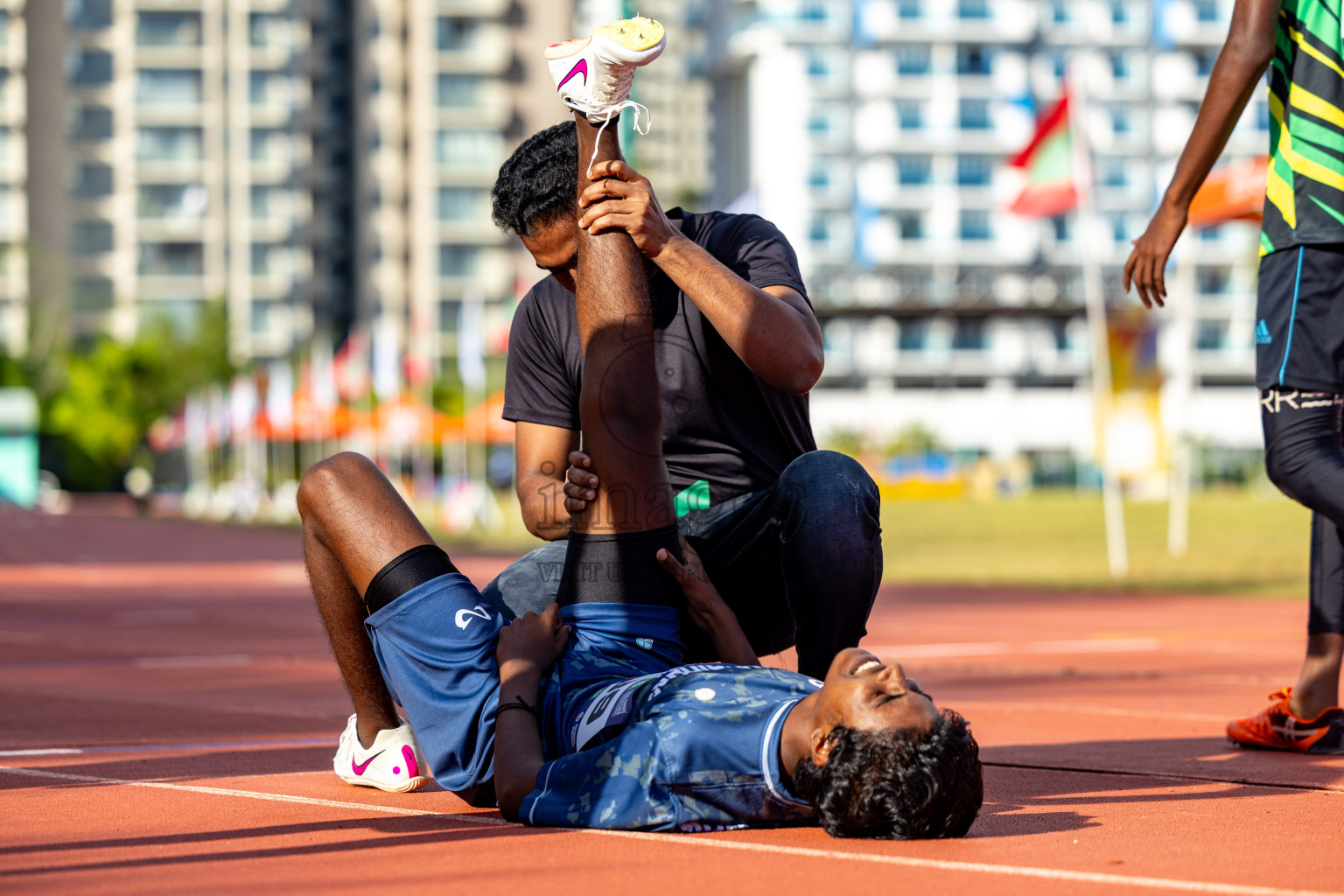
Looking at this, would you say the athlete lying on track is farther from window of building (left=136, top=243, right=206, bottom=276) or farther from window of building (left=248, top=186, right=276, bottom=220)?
window of building (left=248, top=186, right=276, bottom=220)

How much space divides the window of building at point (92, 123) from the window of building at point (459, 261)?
18.8 meters

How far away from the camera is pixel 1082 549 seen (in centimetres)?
2170

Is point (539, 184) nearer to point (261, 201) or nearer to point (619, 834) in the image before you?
point (619, 834)

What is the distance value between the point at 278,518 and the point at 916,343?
177 ft

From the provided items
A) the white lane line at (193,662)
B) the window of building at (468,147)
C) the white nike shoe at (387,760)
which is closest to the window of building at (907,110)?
the window of building at (468,147)

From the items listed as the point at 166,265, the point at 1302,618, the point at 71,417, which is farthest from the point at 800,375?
the point at 166,265

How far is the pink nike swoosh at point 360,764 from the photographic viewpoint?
3.76 m

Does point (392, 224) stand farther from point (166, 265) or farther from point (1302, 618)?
point (1302, 618)

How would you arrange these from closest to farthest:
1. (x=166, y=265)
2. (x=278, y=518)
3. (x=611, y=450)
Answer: (x=611, y=450), (x=278, y=518), (x=166, y=265)

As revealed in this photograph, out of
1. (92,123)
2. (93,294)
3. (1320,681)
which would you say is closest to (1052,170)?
(1320,681)

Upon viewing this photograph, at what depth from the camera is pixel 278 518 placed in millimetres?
42688

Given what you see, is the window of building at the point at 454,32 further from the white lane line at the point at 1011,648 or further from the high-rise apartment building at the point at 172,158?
the white lane line at the point at 1011,648

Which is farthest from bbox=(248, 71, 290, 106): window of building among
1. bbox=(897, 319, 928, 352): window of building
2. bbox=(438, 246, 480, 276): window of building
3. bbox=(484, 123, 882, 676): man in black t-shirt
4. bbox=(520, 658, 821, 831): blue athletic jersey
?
bbox=(520, 658, 821, 831): blue athletic jersey

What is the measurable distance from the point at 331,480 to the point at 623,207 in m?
0.84
